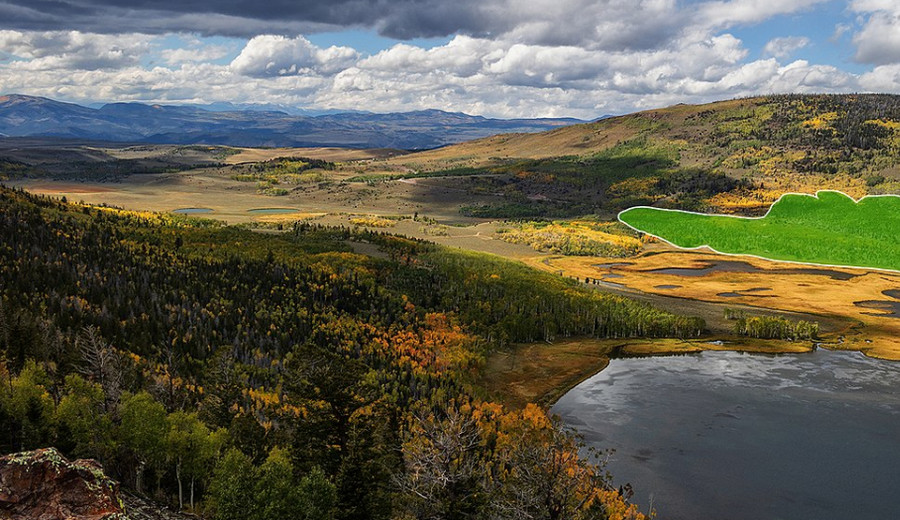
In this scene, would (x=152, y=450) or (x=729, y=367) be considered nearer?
(x=152, y=450)

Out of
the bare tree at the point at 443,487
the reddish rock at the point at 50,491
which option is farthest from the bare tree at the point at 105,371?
the reddish rock at the point at 50,491

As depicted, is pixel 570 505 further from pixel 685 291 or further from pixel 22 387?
pixel 685 291

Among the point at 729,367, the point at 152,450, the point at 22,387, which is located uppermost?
the point at 22,387

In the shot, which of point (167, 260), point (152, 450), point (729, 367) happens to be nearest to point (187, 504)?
point (152, 450)

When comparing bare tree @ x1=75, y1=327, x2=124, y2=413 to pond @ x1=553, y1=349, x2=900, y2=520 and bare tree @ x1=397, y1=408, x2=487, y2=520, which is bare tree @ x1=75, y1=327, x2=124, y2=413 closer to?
bare tree @ x1=397, y1=408, x2=487, y2=520

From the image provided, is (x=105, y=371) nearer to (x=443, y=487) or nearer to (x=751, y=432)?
(x=443, y=487)

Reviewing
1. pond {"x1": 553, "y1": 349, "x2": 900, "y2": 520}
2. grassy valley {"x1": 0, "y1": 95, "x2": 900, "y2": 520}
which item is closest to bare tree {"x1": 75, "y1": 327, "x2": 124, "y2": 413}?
grassy valley {"x1": 0, "y1": 95, "x2": 900, "y2": 520}

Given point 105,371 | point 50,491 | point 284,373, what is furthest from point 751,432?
point 50,491
